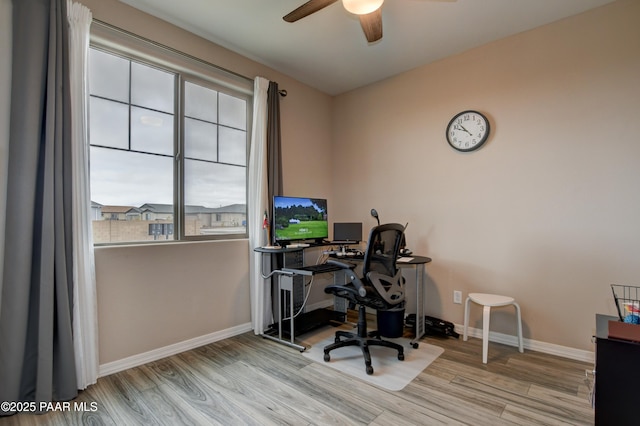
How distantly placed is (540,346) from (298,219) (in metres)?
2.42

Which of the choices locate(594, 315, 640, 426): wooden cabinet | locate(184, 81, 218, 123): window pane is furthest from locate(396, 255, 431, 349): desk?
locate(184, 81, 218, 123): window pane

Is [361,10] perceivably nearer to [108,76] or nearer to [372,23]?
[372,23]

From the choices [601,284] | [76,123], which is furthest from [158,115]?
[601,284]

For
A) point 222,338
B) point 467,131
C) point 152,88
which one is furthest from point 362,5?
point 222,338

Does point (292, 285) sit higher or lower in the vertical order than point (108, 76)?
lower

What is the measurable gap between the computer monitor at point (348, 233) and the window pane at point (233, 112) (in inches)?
59.8

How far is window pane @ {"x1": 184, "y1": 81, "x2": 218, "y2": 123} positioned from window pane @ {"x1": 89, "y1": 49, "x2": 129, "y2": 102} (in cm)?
49

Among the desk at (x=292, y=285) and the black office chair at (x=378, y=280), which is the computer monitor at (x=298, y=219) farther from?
the black office chair at (x=378, y=280)

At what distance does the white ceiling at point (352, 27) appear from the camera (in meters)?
2.39

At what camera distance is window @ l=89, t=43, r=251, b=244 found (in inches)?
92.8

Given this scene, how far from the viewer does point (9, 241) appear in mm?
1825

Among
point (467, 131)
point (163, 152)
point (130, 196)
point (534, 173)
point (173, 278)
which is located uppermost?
point (467, 131)

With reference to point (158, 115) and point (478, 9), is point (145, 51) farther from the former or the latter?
point (478, 9)

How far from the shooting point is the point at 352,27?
268cm
